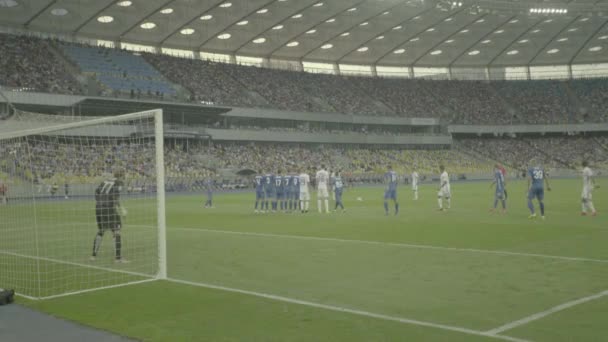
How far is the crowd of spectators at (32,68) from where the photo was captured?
47500 mm

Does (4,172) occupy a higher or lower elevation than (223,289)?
higher

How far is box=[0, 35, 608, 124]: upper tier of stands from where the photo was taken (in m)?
51.4

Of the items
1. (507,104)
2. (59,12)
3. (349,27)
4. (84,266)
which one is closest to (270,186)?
(84,266)

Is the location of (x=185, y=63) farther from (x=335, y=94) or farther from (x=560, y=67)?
(x=560, y=67)

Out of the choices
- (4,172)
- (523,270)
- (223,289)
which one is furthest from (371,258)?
(4,172)

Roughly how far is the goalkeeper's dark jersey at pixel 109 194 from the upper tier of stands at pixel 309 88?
41.5m

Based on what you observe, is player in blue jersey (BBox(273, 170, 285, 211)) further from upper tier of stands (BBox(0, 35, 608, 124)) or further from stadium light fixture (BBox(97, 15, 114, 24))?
stadium light fixture (BBox(97, 15, 114, 24))

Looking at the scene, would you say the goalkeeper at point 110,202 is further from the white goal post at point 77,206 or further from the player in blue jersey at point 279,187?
the player in blue jersey at point 279,187

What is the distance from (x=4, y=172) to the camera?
13859 millimetres

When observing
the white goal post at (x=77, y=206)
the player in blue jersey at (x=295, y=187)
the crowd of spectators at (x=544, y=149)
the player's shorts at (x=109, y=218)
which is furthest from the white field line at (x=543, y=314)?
the crowd of spectators at (x=544, y=149)

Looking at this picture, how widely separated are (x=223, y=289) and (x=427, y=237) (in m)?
7.59

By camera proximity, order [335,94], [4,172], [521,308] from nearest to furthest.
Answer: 1. [521,308]
2. [4,172]
3. [335,94]

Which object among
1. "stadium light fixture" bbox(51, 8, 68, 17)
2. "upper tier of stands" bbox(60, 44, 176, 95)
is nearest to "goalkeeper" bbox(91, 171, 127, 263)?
"stadium light fixture" bbox(51, 8, 68, 17)

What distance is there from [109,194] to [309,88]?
62254mm
